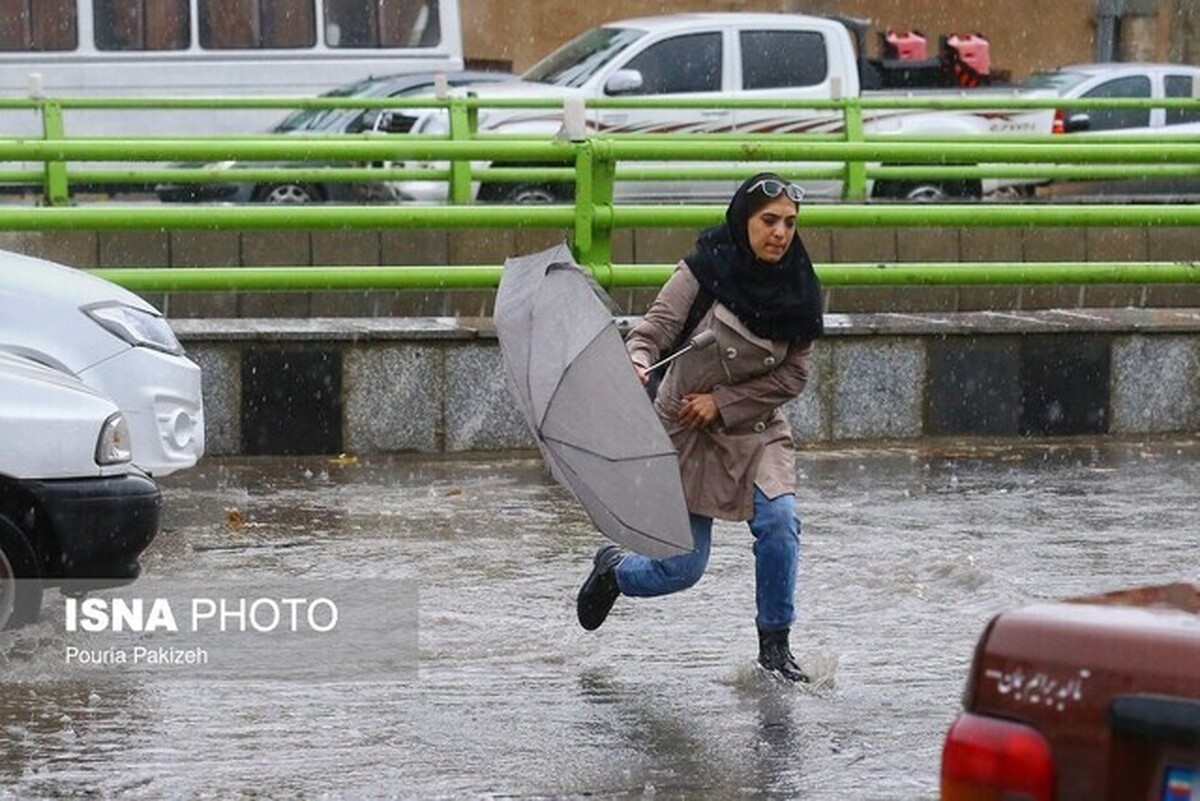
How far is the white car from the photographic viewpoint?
9.29m

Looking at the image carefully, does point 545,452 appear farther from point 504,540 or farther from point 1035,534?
point 1035,534

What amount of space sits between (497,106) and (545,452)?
11.1m

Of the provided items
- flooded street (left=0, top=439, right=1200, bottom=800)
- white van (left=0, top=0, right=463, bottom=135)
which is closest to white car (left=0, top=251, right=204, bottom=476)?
flooded street (left=0, top=439, right=1200, bottom=800)

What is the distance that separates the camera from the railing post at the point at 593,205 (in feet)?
38.2

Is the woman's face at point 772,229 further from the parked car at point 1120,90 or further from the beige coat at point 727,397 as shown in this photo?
the parked car at point 1120,90

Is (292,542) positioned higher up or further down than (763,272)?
further down

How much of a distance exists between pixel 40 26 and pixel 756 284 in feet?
58.0

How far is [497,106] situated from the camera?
18.0m

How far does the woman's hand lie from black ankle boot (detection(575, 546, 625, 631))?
52cm

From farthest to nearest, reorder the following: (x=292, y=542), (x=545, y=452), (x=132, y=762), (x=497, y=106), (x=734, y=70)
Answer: (x=734, y=70) → (x=497, y=106) → (x=292, y=542) → (x=545, y=452) → (x=132, y=762)

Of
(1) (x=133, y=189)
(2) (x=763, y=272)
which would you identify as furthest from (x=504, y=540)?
(1) (x=133, y=189)

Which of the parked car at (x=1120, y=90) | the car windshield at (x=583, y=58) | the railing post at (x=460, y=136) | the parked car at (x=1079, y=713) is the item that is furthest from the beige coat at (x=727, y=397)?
the parked car at (x=1120, y=90)

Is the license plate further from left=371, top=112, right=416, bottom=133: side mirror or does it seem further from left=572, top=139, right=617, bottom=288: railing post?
left=371, top=112, right=416, bottom=133: side mirror

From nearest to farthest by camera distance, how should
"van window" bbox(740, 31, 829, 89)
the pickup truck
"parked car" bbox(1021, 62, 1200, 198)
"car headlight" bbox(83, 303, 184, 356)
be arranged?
1. "car headlight" bbox(83, 303, 184, 356)
2. the pickup truck
3. "van window" bbox(740, 31, 829, 89)
4. "parked car" bbox(1021, 62, 1200, 198)
